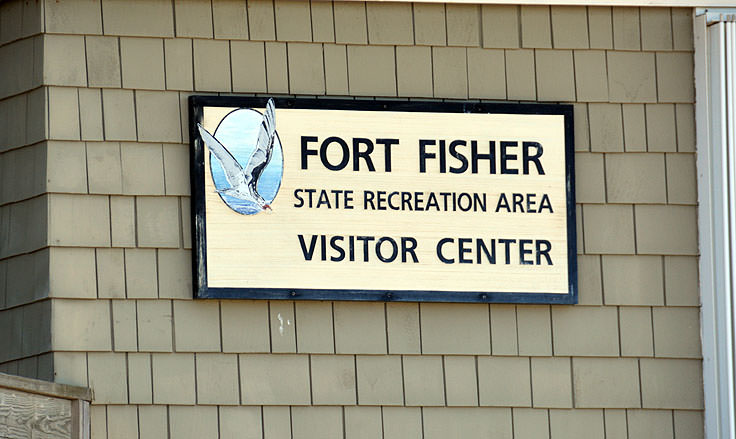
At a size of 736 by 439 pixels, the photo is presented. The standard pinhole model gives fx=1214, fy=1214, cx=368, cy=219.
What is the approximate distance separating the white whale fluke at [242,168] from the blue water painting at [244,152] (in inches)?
0.5

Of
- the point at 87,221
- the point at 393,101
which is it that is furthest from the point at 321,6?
the point at 87,221

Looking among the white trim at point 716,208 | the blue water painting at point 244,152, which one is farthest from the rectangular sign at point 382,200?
the white trim at point 716,208

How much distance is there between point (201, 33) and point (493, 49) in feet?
4.21

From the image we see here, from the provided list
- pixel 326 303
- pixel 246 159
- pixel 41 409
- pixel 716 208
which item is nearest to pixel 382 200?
pixel 326 303

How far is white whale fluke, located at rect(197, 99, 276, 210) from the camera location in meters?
5.06

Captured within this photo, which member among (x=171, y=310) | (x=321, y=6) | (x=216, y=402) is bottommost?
(x=216, y=402)

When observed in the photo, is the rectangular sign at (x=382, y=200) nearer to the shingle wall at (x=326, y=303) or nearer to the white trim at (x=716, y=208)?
the shingle wall at (x=326, y=303)

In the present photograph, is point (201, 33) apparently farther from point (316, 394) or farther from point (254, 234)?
point (316, 394)

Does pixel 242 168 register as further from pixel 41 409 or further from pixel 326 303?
pixel 41 409

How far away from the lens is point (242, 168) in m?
5.07

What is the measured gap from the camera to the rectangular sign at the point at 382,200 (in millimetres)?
5055

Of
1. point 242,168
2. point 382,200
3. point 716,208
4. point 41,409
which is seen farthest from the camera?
point 716,208

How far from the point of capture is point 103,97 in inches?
200

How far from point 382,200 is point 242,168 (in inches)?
24.0
